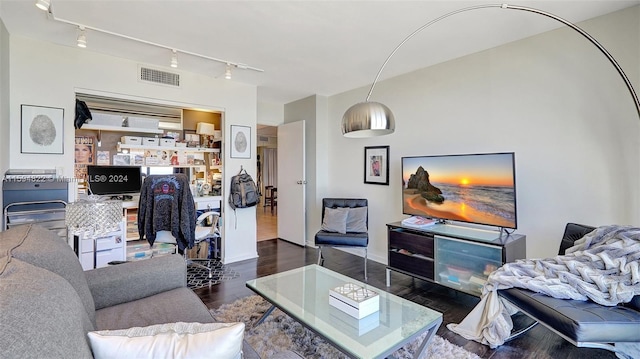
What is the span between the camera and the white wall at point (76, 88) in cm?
273

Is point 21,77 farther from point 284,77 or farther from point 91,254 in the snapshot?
point 284,77

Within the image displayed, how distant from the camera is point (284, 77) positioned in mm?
3861

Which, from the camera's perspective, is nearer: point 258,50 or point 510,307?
point 510,307

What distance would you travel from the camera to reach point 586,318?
1602 millimetres

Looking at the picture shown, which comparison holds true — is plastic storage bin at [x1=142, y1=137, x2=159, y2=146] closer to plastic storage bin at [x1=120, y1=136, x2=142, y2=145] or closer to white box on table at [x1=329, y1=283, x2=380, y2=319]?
plastic storage bin at [x1=120, y1=136, x2=142, y2=145]

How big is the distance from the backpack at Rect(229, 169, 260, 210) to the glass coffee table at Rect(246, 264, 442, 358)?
1.87 metres

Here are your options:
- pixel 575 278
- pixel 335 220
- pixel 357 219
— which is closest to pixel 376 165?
pixel 357 219

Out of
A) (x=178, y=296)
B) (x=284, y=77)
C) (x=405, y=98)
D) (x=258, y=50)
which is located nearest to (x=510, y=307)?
(x=178, y=296)

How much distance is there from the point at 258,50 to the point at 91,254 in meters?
2.69

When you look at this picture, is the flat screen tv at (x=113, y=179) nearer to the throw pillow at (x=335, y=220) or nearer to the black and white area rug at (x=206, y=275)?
the black and white area rug at (x=206, y=275)

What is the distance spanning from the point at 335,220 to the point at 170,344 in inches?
120

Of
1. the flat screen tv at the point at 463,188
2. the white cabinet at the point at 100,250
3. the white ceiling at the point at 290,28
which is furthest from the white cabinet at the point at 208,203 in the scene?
the flat screen tv at the point at 463,188

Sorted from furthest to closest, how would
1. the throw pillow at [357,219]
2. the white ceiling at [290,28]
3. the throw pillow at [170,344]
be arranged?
the throw pillow at [357,219], the white ceiling at [290,28], the throw pillow at [170,344]

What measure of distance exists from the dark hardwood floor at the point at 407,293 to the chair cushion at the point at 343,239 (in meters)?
0.38
